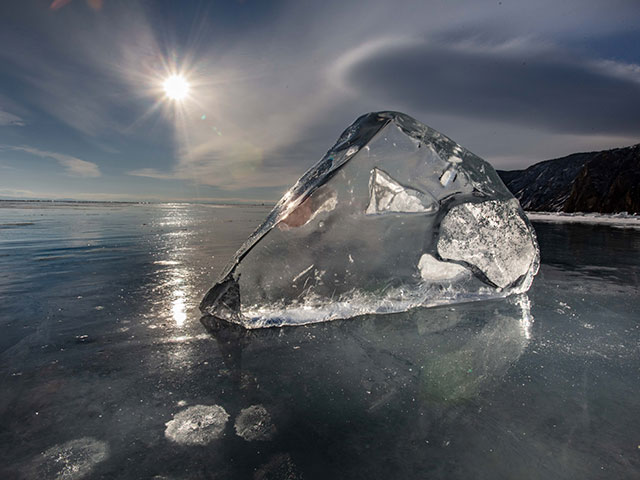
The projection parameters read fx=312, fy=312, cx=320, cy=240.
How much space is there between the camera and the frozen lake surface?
115 cm

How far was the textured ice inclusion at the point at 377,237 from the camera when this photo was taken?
2.63 m

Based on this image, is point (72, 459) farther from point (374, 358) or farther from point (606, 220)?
point (606, 220)

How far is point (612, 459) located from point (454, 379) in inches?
25.6

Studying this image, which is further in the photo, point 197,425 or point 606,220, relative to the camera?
point 606,220

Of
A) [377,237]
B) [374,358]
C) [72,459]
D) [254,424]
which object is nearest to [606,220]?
[377,237]

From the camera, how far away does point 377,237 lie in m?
2.80

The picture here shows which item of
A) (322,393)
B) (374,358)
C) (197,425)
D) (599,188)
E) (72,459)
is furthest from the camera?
(599,188)

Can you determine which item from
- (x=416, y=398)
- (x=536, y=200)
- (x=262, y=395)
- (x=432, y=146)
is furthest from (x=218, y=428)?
(x=536, y=200)

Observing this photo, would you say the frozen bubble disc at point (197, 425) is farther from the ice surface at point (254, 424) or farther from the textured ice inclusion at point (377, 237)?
the textured ice inclusion at point (377, 237)

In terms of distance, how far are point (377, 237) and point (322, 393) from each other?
5.08ft

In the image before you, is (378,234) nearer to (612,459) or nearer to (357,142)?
(357,142)

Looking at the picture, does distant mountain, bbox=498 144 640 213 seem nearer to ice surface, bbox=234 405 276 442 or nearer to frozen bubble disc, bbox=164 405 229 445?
ice surface, bbox=234 405 276 442

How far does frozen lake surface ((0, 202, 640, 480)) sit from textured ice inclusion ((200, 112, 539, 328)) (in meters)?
0.23

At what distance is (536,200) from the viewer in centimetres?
4981
